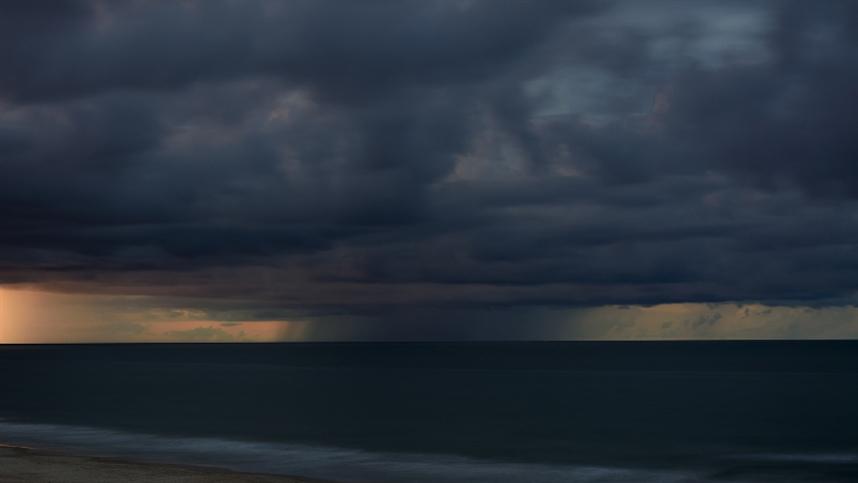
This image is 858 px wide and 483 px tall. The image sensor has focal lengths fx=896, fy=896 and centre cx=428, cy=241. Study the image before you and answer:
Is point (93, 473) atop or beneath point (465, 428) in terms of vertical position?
beneath

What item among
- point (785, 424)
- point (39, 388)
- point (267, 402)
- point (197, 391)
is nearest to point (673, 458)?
point (785, 424)

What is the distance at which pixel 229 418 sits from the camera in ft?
240

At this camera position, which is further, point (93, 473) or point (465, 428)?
point (465, 428)

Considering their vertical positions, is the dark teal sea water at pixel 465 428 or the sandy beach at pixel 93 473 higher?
the dark teal sea water at pixel 465 428

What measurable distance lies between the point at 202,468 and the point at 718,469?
88.3ft

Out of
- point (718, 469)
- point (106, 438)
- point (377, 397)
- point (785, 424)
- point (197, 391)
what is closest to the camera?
point (718, 469)

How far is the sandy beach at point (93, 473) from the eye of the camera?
34.5 m

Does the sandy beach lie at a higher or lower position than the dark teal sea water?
lower

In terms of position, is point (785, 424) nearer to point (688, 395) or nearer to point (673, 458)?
point (673, 458)

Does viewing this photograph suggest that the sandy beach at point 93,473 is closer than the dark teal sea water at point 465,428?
Yes

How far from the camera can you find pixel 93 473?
3619cm

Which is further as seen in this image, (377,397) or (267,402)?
(377,397)

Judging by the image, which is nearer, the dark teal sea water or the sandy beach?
the sandy beach

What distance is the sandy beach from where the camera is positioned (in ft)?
113
